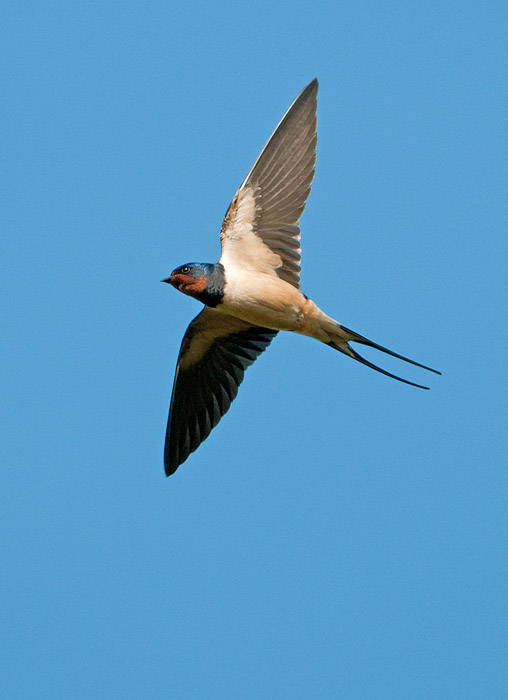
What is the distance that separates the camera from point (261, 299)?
4164 millimetres

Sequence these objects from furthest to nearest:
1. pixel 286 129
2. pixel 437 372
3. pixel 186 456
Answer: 1. pixel 186 456
2. pixel 286 129
3. pixel 437 372

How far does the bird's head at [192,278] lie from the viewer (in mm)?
4141

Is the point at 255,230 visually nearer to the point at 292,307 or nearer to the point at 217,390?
the point at 292,307

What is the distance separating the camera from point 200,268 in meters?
4.16

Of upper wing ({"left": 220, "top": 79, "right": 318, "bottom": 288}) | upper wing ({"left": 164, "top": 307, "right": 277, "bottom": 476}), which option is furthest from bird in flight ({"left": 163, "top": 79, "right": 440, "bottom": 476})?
upper wing ({"left": 164, "top": 307, "right": 277, "bottom": 476})

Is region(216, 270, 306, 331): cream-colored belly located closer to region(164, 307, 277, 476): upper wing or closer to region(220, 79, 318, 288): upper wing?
region(220, 79, 318, 288): upper wing

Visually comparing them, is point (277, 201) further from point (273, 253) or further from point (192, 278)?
point (192, 278)

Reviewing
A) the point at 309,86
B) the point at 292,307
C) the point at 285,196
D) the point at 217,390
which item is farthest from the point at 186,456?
the point at 309,86

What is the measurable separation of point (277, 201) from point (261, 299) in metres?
0.38

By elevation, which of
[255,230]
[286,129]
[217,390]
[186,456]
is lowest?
[186,456]

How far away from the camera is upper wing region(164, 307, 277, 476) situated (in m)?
4.62

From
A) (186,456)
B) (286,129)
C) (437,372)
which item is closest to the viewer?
(437,372)

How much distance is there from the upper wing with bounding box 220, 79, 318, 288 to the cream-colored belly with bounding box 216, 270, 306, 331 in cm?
8

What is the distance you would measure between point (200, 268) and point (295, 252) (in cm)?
38
